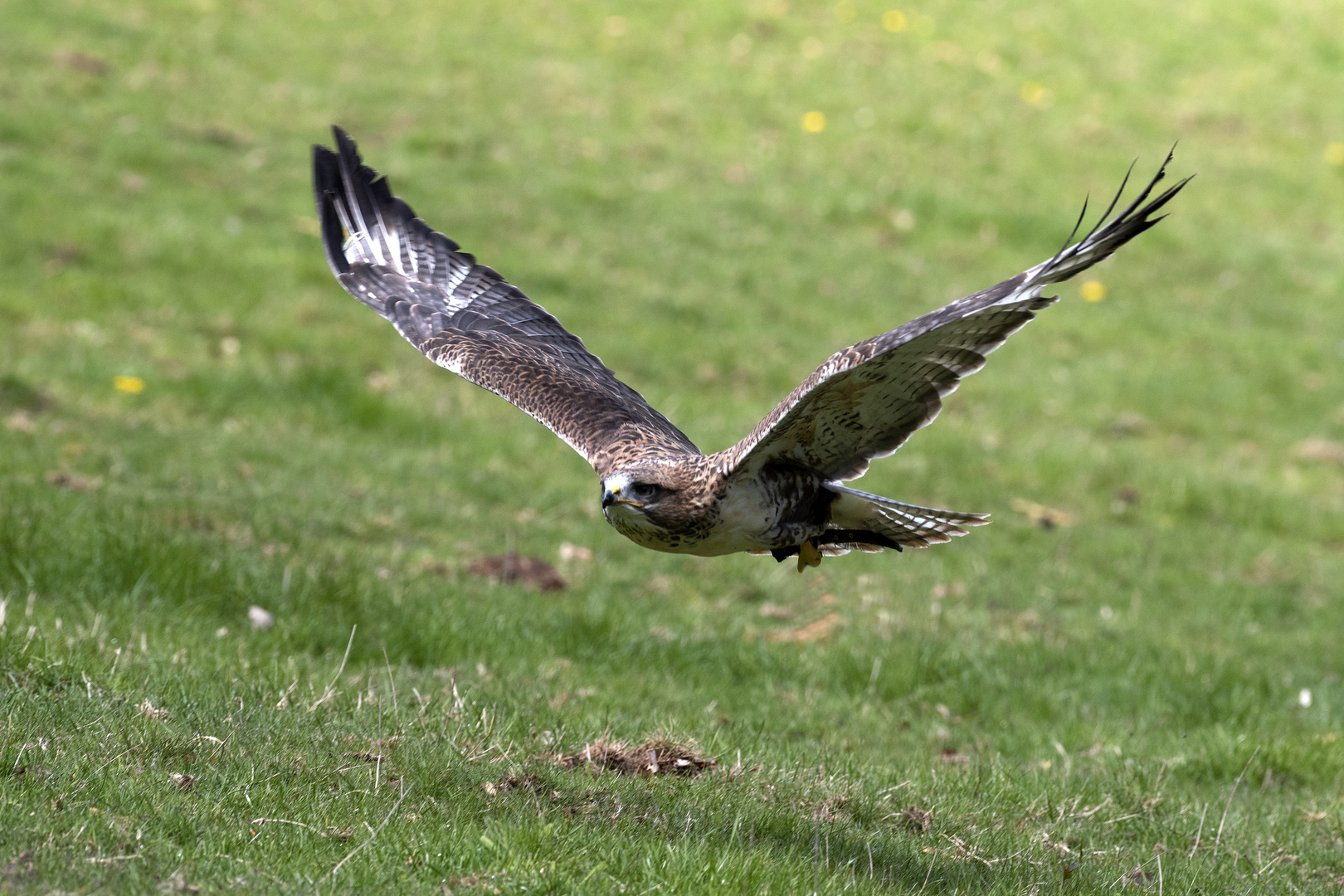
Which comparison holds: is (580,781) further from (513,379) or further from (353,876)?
(513,379)

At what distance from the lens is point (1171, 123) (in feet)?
72.9

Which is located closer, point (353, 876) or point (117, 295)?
point (353, 876)

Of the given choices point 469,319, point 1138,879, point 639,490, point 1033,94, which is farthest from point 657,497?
point 1033,94

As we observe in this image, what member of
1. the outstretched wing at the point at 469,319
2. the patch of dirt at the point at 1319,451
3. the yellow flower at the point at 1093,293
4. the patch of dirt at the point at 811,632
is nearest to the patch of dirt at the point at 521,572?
the patch of dirt at the point at 811,632

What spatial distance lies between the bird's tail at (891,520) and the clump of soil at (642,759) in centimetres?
128

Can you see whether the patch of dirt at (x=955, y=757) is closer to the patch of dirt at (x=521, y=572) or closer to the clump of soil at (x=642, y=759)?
the clump of soil at (x=642, y=759)

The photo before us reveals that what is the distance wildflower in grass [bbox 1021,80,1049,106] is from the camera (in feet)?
72.8

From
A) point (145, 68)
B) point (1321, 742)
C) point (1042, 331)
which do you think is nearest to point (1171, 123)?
point (1042, 331)

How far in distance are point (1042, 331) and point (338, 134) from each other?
11378 millimetres

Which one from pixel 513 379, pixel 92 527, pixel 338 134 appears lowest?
pixel 92 527

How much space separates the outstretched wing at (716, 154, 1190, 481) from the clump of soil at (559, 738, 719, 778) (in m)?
1.14

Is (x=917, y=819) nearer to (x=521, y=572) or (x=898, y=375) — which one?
(x=898, y=375)

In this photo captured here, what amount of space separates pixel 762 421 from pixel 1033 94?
19.0 meters

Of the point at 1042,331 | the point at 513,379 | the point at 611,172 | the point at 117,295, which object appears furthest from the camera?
the point at 611,172
